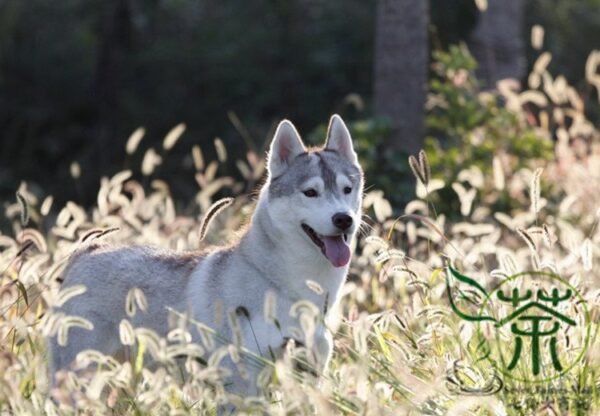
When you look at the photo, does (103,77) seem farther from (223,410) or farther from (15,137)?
(223,410)

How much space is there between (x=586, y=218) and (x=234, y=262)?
237 inches

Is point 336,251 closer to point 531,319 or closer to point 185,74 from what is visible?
point 531,319

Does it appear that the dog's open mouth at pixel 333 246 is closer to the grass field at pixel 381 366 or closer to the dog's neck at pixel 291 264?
the dog's neck at pixel 291 264

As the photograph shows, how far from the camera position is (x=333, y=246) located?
7066mm

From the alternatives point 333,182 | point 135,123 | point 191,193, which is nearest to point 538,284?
point 333,182

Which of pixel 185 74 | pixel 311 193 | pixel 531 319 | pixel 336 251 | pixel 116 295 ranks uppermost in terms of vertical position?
pixel 311 193

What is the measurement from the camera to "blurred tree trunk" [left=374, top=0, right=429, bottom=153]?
14.1m

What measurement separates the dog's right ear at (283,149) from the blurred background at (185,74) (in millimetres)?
12746

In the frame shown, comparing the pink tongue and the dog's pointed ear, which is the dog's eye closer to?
the pink tongue

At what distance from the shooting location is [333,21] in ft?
77.0

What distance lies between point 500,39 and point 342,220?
37.9ft

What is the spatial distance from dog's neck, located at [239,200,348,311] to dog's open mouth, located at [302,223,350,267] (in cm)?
6

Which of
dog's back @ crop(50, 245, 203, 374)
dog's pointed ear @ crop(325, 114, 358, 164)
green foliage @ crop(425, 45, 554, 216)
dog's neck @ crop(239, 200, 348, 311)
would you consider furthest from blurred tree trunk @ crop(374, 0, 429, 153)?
dog's neck @ crop(239, 200, 348, 311)

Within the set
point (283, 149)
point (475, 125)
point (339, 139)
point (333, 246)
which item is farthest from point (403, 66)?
point (333, 246)
